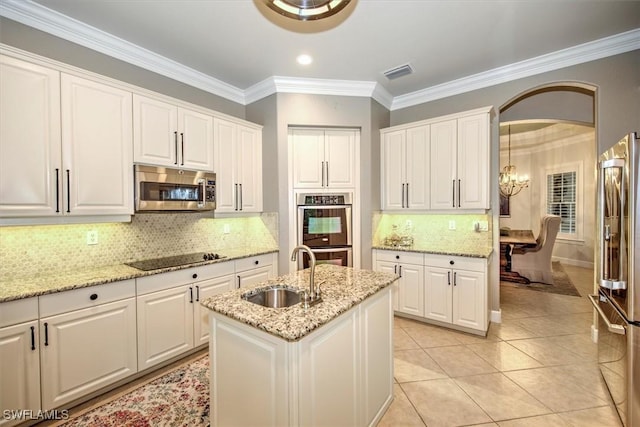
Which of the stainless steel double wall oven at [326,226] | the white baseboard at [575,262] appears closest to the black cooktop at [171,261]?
the stainless steel double wall oven at [326,226]

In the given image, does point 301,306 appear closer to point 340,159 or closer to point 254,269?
point 254,269

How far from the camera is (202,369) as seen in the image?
249cm

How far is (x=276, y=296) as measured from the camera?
178cm

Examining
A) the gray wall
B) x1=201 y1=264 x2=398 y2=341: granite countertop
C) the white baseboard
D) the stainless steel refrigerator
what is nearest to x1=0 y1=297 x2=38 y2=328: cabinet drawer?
x1=201 y1=264 x2=398 y2=341: granite countertop

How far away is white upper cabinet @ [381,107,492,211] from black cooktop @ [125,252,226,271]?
2355 mm

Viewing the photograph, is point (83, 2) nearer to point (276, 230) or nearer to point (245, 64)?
point (245, 64)

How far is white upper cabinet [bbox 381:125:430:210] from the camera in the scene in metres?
3.55

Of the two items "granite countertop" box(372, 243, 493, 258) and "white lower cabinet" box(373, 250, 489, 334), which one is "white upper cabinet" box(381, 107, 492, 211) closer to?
"granite countertop" box(372, 243, 493, 258)

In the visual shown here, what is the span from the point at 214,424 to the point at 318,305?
90 centimetres

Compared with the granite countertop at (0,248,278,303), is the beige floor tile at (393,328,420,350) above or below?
below

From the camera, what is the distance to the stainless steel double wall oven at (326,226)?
140 inches

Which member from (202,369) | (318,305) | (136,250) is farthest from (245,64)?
(202,369)

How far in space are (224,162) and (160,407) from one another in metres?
2.30

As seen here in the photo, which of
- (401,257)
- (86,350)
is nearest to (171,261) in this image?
(86,350)
